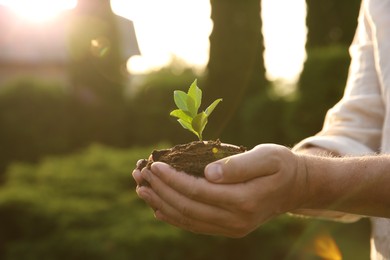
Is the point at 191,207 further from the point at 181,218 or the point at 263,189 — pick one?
the point at 263,189

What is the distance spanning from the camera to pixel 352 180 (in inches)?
89.2

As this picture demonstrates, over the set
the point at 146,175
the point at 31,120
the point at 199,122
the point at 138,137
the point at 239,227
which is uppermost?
Result: the point at 31,120

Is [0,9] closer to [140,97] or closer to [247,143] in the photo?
[140,97]

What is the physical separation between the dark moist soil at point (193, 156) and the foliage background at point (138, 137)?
3632mm

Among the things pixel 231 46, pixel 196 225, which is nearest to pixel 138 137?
pixel 231 46

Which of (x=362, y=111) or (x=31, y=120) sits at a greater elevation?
(x=31, y=120)

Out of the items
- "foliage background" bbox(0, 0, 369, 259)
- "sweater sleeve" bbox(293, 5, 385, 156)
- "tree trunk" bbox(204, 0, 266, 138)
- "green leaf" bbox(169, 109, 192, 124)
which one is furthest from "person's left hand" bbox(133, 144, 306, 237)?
"tree trunk" bbox(204, 0, 266, 138)

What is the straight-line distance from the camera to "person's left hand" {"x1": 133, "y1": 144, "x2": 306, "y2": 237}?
2.12 m

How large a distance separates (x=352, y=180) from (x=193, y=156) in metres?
0.55

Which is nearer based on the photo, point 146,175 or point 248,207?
point 248,207

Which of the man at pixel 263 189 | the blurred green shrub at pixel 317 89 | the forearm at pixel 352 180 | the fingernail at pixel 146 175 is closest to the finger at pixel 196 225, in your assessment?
the man at pixel 263 189

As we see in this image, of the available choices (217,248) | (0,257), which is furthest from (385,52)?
(0,257)

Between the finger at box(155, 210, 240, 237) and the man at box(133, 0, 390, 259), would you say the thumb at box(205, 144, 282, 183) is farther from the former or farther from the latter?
the finger at box(155, 210, 240, 237)

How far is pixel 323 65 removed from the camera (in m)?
11.2
